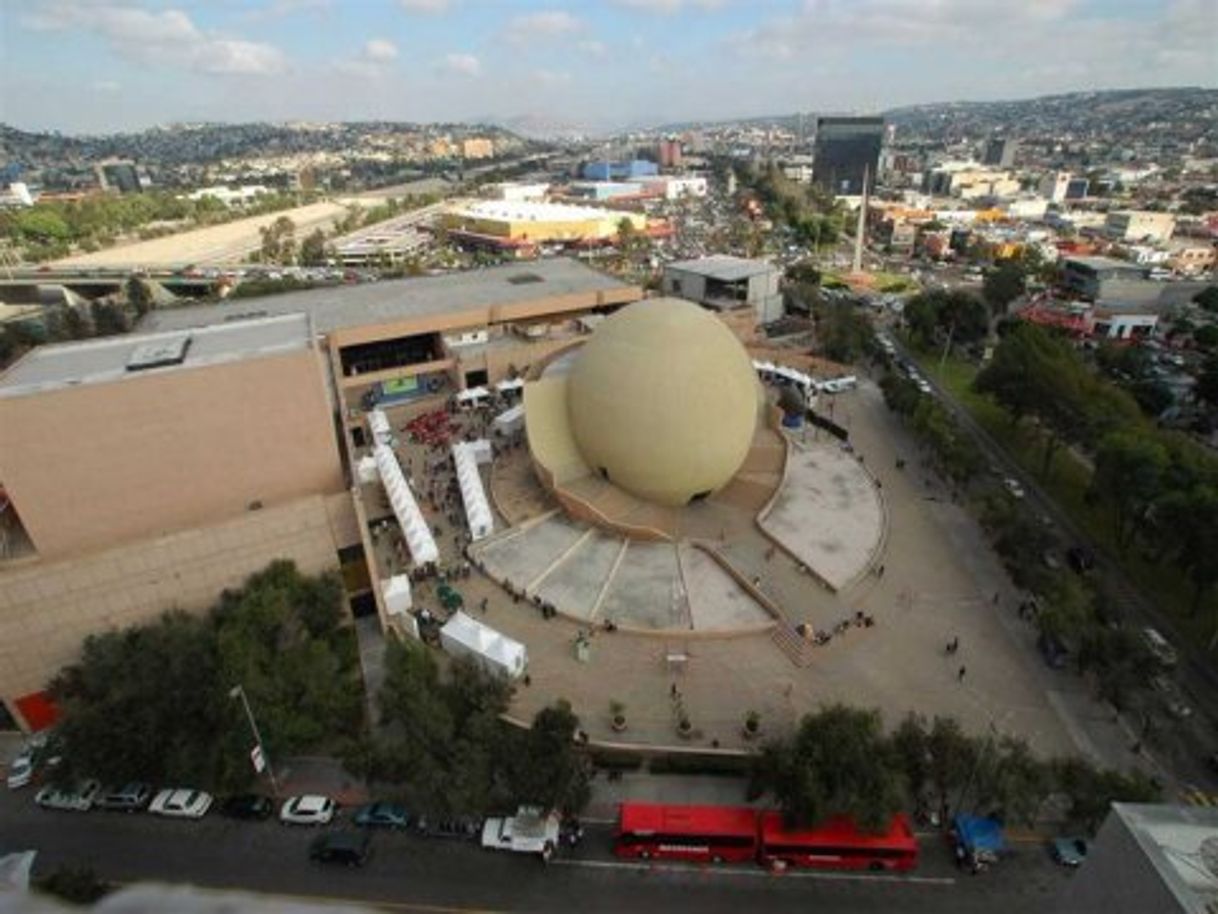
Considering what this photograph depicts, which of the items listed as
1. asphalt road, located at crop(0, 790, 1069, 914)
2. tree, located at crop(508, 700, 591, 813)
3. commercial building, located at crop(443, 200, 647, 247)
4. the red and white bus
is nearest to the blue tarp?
asphalt road, located at crop(0, 790, 1069, 914)

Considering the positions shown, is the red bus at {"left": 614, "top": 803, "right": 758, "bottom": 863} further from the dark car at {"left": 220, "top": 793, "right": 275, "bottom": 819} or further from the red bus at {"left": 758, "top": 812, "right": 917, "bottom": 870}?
the dark car at {"left": 220, "top": 793, "right": 275, "bottom": 819}

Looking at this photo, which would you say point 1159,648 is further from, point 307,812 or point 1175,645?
point 307,812

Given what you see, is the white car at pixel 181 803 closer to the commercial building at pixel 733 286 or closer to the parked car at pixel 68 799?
the parked car at pixel 68 799

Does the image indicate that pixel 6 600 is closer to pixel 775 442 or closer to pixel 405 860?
pixel 405 860

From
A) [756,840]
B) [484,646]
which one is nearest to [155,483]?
[484,646]

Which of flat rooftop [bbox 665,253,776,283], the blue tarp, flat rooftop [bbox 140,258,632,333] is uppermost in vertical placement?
flat rooftop [bbox 140,258,632,333]

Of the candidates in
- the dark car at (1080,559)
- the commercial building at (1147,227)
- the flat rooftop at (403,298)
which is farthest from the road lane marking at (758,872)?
the commercial building at (1147,227)

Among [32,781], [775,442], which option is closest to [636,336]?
[775,442]
